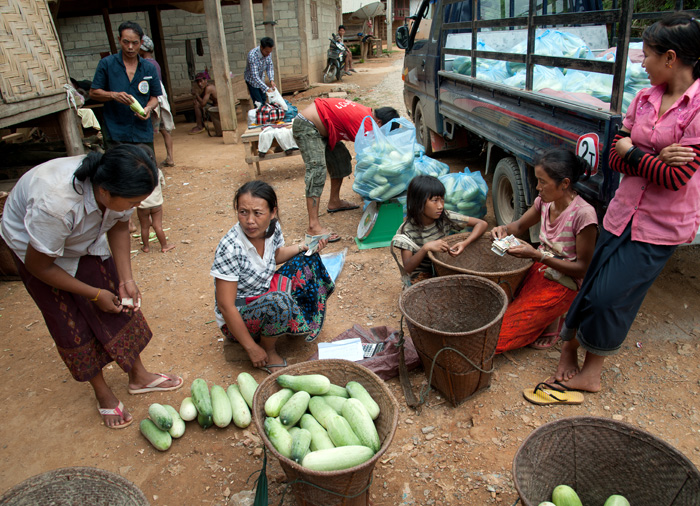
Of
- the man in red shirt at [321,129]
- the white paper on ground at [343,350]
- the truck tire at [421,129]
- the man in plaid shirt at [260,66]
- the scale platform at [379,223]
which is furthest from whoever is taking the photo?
the man in plaid shirt at [260,66]

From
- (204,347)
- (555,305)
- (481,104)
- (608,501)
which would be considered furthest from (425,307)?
(481,104)

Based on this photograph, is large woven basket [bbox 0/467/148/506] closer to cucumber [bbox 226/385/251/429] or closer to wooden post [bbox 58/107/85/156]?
cucumber [bbox 226/385/251/429]

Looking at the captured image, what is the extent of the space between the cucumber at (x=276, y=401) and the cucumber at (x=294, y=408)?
1.2 inches

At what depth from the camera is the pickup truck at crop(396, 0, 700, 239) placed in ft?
9.01

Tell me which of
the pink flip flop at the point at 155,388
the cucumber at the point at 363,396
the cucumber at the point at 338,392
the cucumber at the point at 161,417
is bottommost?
the pink flip flop at the point at 155,388

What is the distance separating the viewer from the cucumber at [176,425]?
8.20 feet

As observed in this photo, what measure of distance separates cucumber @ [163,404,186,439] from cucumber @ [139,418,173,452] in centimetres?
3

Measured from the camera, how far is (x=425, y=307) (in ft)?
9.53

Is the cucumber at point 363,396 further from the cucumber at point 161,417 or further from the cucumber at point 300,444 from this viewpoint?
the cucumber at point 161,417

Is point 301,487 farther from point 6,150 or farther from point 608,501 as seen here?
point 6,150

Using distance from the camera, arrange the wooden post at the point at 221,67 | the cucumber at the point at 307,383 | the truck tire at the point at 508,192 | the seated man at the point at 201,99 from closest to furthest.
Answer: the cucumber at the point at 307,383 → the truck tire at the point at 508,192 → the wooden post at the point at 221,67 → the seated man at the point at 201,99

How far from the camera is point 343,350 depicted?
301 centimetres

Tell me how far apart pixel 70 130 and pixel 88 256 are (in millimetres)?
3853

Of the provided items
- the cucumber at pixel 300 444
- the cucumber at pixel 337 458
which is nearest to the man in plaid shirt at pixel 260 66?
the cucumber at pixel 300 444
